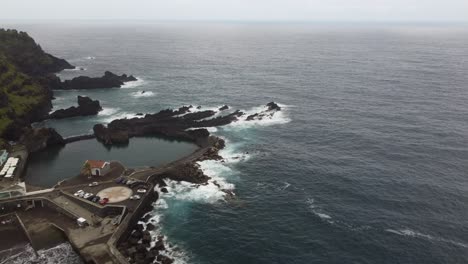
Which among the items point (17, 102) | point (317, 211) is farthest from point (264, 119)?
point (17, 102)

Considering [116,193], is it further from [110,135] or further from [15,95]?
[15,95]

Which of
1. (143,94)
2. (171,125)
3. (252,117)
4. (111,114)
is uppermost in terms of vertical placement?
(252,117)

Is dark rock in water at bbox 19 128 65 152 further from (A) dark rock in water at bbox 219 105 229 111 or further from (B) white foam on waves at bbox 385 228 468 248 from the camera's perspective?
(B) white foam on waves at bbox 385 228 468 248

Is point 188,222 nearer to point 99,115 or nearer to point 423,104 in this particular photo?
point 99,115

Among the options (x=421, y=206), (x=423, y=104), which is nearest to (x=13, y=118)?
(x=421, y=206)

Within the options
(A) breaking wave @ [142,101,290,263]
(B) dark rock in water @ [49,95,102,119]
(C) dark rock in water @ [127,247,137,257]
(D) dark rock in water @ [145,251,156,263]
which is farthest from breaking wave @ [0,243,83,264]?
(B) dark rock in water @ [49,95,102,119]

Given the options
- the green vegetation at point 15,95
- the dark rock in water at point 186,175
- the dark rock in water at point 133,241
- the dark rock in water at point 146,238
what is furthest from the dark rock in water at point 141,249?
the green vegetation at point 15,95

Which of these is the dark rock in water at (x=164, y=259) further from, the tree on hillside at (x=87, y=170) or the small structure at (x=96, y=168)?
the tree on hillside at (x=87, y=170)
